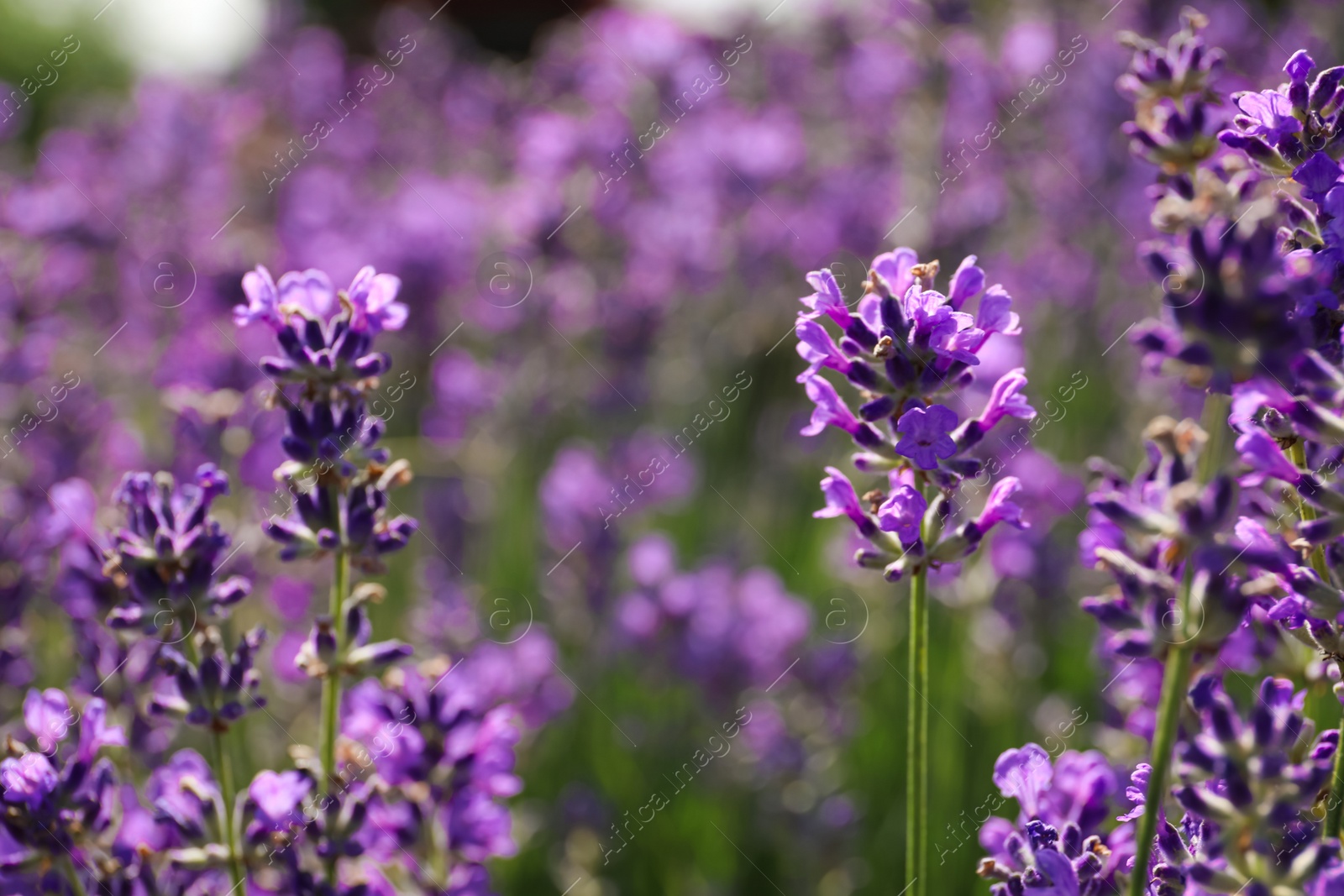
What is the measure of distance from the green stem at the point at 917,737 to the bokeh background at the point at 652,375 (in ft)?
3.09

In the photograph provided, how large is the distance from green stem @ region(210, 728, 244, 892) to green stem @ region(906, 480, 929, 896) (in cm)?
86

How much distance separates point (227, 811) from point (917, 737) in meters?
0.89

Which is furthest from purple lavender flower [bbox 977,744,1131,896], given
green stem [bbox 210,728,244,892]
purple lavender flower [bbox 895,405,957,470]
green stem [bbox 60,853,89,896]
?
green stem [bbox 60,853,89,896]

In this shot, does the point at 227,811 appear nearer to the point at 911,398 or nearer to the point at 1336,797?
the point at 911,398

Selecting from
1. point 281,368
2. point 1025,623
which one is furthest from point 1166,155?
point 1025,623

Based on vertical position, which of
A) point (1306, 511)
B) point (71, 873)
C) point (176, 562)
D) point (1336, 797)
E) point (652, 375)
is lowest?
point (652, 375)

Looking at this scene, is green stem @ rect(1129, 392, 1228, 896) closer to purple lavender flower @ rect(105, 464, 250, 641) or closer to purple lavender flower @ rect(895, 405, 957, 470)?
purple lavender flower @ rect(895, 405, 957, 470)

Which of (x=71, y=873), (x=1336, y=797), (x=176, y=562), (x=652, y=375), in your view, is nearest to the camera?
(x=1336, y=797)

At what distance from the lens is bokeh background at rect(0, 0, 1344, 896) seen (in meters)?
3.00

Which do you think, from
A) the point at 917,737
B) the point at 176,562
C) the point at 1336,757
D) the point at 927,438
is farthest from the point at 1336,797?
the point at 176,562

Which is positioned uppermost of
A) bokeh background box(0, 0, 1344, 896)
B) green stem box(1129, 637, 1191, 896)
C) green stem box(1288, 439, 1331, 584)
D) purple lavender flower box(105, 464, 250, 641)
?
purple lavender flower box(105, 464, 250, 641)

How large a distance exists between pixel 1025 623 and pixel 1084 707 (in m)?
0.38

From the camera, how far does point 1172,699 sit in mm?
1008

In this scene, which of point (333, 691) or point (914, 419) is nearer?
point (914, 419)
